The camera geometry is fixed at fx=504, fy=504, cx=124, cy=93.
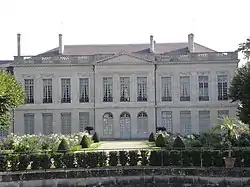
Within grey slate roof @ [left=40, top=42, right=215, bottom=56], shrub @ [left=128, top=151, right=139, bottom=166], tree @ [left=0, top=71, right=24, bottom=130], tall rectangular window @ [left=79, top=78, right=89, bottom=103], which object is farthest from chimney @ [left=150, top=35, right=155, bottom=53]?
shrub @ [left=128, top=151, right=139, bottom=166]

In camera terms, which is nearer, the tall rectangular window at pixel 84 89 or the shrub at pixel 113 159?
the shrub at pixel 113 159

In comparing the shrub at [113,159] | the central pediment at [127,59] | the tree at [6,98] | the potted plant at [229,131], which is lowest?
the shrub at [113,159]

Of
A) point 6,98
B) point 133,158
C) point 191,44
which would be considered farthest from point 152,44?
point 133,158

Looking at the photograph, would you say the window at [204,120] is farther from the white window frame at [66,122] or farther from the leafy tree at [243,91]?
the leafy tree at [243,91]

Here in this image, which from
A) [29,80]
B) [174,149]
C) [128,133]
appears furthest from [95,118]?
[174,149]

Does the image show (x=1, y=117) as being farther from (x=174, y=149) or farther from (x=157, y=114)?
(x=157, y=114)

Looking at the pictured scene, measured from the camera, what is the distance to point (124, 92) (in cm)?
4116

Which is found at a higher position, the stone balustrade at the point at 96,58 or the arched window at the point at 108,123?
the stone balustrade at the point at 96,58

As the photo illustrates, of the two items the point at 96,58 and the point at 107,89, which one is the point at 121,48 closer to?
the point at 96,58

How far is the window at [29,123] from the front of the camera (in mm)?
41312

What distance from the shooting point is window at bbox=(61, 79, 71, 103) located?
4147cm

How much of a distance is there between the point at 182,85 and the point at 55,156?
23881 millimetres

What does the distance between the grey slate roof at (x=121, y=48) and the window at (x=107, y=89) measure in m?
3.43

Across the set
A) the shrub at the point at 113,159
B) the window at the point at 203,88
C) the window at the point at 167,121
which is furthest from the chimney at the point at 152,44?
the shrub at the point at 113,159
